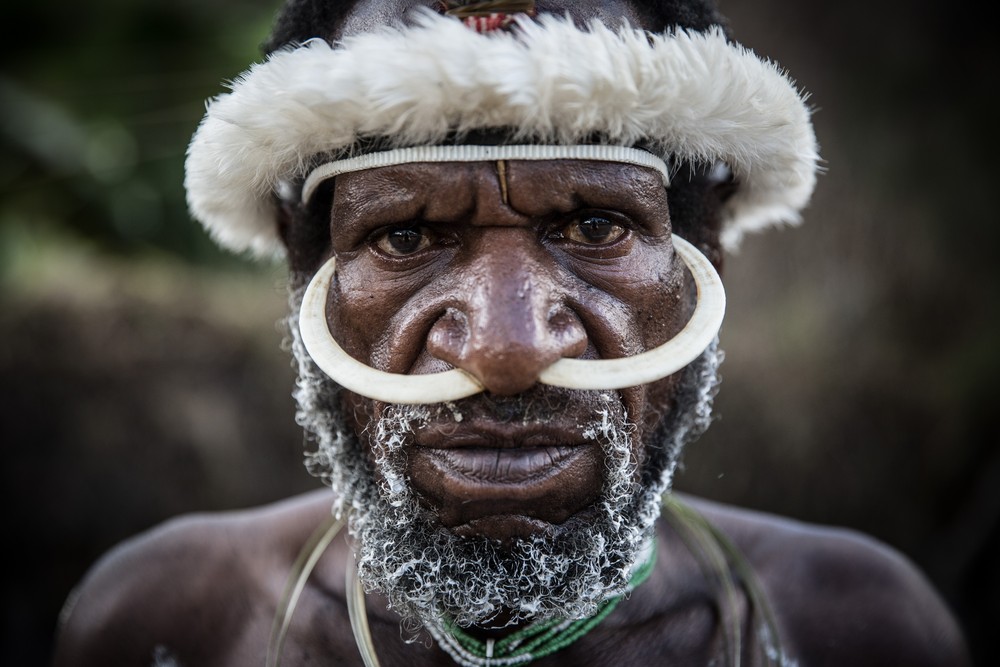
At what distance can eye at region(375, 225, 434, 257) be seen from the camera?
6.18 feet

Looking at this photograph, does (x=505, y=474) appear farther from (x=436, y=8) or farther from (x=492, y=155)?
(x=436, y=8)

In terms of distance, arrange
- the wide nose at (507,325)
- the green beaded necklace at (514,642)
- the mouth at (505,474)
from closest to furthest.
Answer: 1. the wide nose at (507,325)
2. the mouth at (505,474)
3. the green beaded necklace at (514,642)

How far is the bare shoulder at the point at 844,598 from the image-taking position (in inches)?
94.0

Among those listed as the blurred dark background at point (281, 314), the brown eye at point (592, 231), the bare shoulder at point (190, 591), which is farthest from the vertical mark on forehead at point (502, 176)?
the blurred dark background at point (281, 314)

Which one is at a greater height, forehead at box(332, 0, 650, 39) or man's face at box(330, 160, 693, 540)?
forehead at box(332, 0, 650, 39)

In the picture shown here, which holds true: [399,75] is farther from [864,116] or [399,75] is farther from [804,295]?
[864,116]

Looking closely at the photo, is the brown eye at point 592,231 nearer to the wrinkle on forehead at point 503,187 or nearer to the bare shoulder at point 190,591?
the wrinkle on forehead at point 503,187

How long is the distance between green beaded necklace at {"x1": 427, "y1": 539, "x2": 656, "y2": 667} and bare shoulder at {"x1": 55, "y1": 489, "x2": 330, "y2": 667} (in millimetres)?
599

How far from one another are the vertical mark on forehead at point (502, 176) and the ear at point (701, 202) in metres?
0.51

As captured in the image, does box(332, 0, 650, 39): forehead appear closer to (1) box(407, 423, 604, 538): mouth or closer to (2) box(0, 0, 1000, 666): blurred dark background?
(1) box(407, 423, 604, 538): mouth

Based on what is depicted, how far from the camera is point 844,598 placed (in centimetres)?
247

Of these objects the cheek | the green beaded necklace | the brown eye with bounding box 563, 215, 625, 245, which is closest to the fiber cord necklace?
the green beaded necklace

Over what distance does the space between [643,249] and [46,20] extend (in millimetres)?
6127

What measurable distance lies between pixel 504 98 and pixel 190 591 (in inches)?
69.6
